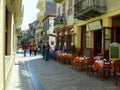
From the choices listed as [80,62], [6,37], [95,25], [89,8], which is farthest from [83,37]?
[6,37]

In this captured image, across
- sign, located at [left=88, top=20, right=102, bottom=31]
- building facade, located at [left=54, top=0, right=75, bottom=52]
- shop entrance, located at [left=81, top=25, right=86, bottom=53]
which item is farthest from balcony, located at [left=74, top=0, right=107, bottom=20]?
building facade, located at [left=54, top=0, right=75, bottom=52]

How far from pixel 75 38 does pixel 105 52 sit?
9157mm

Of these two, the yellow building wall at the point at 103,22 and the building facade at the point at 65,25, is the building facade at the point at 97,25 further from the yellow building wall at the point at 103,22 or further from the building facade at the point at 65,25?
the building facade at the point at 65,25

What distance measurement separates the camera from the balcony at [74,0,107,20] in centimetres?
1901

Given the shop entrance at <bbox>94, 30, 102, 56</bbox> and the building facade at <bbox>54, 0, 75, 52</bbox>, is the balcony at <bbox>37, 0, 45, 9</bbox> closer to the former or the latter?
the building facade at <bbox>54, 0, 75, 52</bbox>

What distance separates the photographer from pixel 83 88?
10516 millimetres

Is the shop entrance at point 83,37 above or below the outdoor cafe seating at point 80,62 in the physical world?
above

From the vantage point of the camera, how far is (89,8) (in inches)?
782

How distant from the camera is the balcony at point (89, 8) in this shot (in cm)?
1901

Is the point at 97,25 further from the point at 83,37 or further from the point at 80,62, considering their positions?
the point at 83,37

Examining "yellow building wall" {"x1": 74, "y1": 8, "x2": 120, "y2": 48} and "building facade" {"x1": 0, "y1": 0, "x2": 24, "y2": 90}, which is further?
"yellow building wall" {"x1": 74, "y1": 8, "x2": 120, "y2": 48}

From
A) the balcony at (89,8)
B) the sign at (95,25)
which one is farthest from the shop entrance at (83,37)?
the sign at (95,25)

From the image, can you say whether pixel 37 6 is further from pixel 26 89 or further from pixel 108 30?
pixel 26 89

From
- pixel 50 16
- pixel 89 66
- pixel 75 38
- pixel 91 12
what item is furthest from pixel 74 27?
pixel 50 16
